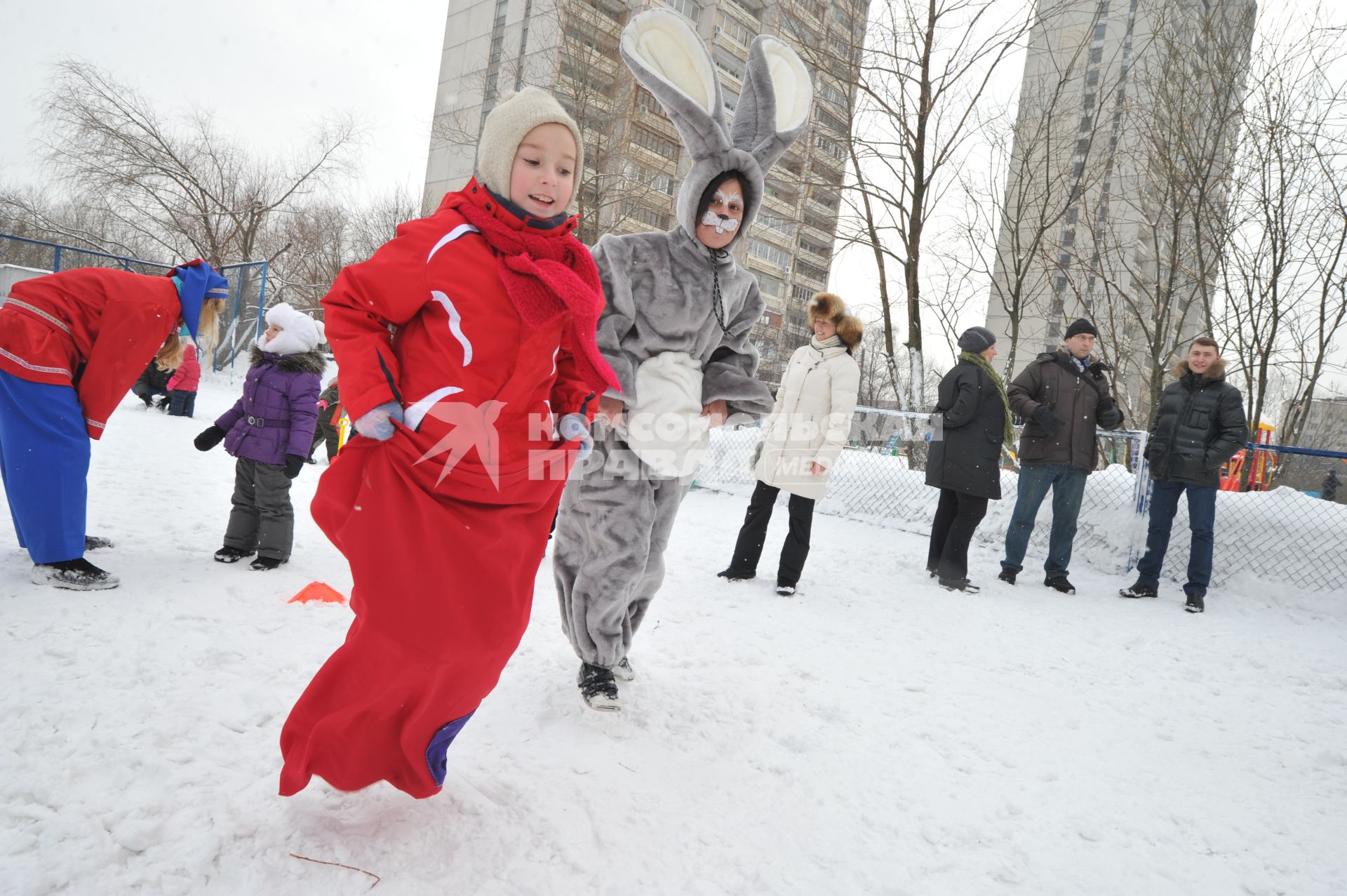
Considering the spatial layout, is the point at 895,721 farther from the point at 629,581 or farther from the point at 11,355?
the point at 11,355

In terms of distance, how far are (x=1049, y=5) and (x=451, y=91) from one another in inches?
1521

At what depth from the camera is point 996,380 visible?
5.71m

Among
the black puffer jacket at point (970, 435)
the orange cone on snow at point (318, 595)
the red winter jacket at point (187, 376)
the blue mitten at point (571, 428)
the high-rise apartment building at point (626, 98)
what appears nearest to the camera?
the blue mitten at point (571, 428)

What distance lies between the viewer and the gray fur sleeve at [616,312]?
2561mm

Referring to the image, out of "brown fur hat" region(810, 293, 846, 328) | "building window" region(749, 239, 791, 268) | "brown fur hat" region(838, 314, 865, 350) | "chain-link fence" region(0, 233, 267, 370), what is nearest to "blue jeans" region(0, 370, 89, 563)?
"brown fur hat" region(810, 293, 846, 328)

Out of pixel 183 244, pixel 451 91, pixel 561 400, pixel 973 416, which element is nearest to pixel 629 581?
pixel 561 400

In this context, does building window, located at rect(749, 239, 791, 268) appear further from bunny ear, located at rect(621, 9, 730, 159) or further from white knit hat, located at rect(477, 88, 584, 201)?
white knit hat, located at rect(477, 88, 584, 201)

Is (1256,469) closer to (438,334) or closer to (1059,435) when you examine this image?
(1059,435)

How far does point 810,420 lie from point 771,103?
2.62 metres

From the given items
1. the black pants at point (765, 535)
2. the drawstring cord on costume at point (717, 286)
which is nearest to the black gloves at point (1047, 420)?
the black pants at point (765, 535)

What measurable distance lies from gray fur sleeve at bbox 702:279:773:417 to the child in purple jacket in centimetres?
249

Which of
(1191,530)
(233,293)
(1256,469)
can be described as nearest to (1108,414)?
(1191,530)

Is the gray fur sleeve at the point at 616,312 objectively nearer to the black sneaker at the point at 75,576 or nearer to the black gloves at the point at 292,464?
the black gloves at the point at 292,464

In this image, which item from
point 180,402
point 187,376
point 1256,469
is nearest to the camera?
point 1256,469
